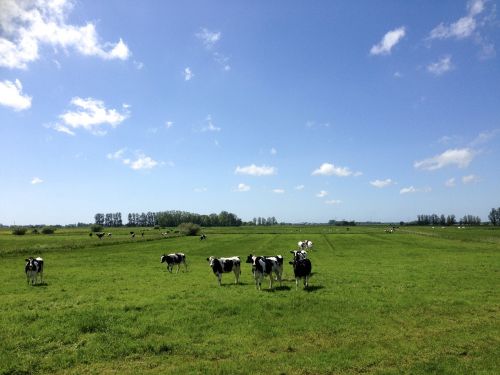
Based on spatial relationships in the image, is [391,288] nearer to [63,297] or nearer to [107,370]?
[107,370]

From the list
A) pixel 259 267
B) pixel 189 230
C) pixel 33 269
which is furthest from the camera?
pixel 189 230

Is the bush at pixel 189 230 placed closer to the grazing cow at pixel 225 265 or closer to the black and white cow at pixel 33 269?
the black and white cow at pixel 33 269

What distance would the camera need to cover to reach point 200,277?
28797 millimetres

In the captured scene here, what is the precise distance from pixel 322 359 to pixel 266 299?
7615 mm

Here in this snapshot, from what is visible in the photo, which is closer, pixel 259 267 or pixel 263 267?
pixel 259 267

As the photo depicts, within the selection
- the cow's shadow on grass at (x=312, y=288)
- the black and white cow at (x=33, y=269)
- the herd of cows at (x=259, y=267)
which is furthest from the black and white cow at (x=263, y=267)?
the black and white cow at (x=33, y=269)

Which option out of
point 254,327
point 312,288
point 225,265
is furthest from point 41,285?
point 254,327

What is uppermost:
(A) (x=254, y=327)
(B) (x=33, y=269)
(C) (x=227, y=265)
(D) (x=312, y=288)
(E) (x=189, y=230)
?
(E) (x=189, y=230)

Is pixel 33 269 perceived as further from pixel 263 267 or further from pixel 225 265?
pixel 263 267

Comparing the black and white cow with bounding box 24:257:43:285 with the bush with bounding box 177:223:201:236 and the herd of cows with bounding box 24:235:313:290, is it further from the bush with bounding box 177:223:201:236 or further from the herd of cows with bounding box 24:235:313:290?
the bush with bounding box 177:223:201:236

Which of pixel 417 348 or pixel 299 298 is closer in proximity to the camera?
pixel 417 348

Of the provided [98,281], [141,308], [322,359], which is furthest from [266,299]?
[98,281]

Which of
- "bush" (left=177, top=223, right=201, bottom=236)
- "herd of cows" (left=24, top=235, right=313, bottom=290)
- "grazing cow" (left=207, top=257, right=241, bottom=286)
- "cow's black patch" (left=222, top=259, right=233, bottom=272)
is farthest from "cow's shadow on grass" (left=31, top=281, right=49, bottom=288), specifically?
"bush" (left=177, top=223, right=201, bottom=236)

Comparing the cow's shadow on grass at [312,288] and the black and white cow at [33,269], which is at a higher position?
the black and white cow at [33,269]
